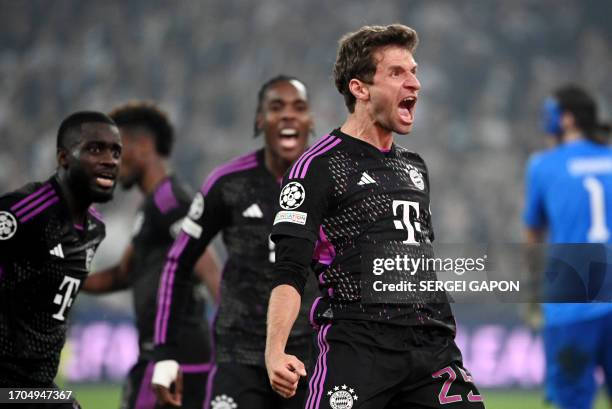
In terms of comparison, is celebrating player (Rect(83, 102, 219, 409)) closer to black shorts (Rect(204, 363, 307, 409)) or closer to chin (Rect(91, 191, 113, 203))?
black shorts (Rect(204, 363, 307, 409))

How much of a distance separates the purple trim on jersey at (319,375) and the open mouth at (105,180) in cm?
143

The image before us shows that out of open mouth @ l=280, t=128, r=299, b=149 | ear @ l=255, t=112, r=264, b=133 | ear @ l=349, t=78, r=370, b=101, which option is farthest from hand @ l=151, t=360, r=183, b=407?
ear @ l=349, t=78, r=370, b=101

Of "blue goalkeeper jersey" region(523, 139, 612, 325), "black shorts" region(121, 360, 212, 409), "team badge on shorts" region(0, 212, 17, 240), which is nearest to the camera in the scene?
"team badge on shorts" region(0, 212, 17, 240)

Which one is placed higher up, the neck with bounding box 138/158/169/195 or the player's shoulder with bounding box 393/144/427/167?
the neck with bounding box 138/158/169/195

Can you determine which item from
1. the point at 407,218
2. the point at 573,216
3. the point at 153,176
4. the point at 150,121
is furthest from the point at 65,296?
the point at 573,216

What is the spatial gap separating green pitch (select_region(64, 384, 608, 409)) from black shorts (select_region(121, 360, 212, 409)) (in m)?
4.73

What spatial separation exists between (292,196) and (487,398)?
8.93 metres

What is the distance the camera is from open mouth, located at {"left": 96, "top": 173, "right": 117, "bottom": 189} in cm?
468

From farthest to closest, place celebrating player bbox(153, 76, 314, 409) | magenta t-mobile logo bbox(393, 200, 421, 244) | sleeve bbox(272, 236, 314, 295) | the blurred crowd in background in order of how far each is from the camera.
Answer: the blurred crowd in background → celebrating player bbox(153, 76, 314, 409) → magenta t-mobile logo bbox(393, 200, 421, 244) → sleeve bbox(272, 236, 314, 295)

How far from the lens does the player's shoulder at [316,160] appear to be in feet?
12.6

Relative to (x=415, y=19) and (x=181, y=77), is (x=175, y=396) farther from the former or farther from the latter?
(x=415, y=19)

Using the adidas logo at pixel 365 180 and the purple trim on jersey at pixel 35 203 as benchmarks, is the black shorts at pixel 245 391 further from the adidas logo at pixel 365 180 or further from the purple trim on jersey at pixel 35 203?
the adidas logo at pixel 365 180

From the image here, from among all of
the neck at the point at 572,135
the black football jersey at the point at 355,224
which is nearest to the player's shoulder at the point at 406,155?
the black football jersey at the point at 355,224

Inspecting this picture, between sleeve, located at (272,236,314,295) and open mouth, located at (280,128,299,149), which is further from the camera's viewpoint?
open mouth, located at (280,128,299,149)
